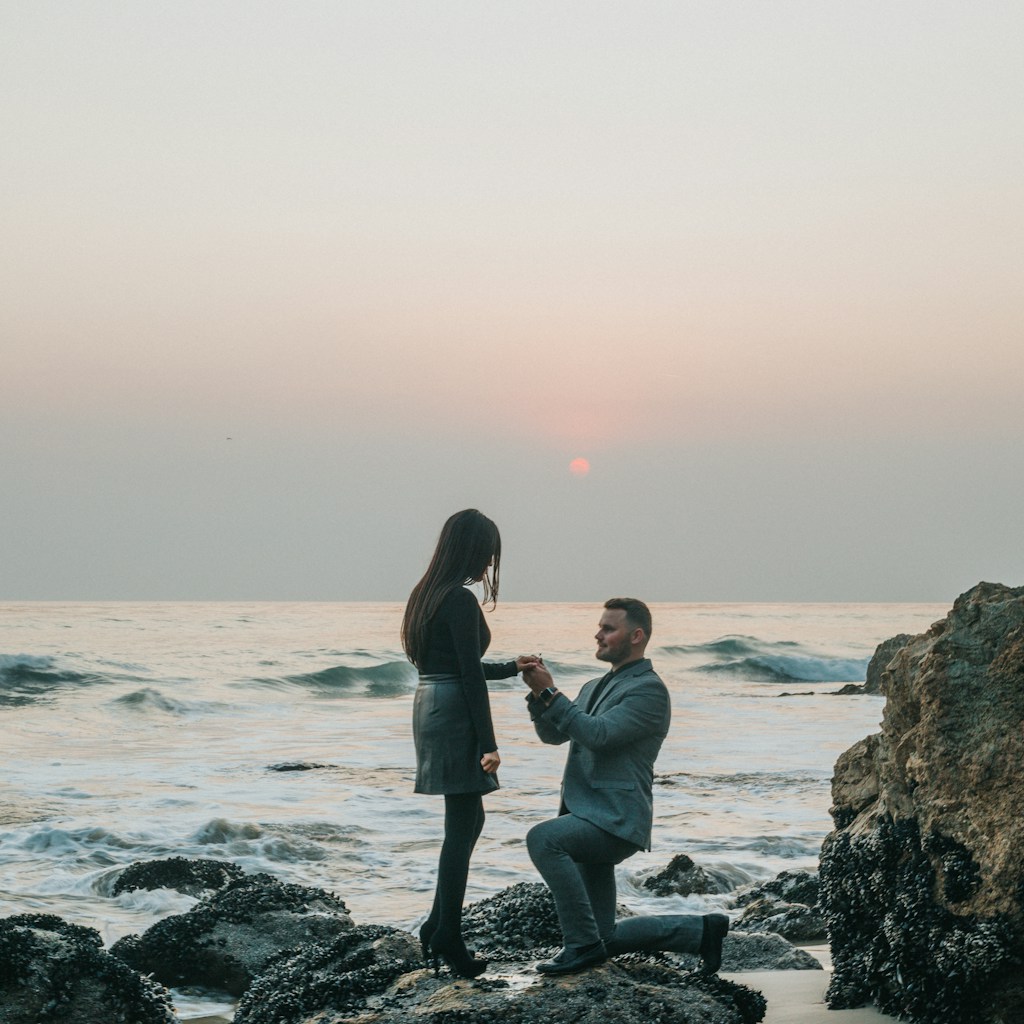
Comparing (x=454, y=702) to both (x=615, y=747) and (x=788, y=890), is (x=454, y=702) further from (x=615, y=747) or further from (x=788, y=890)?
(x=788, y=890)

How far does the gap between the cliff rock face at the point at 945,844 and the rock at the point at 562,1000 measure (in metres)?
0.76

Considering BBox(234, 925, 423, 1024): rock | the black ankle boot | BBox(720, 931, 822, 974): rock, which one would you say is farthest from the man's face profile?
BBox(720, 931, 822, 974): rock

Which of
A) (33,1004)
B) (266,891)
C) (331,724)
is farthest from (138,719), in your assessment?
(33,1004)

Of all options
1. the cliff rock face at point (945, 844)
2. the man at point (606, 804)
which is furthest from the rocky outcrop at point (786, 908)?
the man at point (606, 804)

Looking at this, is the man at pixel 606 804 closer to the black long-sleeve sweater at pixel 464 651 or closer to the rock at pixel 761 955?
the black long-sleeve sweater at pixel 464 651

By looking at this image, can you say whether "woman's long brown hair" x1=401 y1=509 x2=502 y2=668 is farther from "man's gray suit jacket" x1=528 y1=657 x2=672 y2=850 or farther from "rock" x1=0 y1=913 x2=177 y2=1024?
"rock" x1=0 y1=913 x2=177 y2=1024

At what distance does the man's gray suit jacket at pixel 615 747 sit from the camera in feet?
15.4

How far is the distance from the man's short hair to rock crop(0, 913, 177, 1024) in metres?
2.99

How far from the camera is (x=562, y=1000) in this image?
4.33 m

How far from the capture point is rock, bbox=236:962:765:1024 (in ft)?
14.0

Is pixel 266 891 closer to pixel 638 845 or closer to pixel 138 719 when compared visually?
pixel 638 845

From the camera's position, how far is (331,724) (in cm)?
2662

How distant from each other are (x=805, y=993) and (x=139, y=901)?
631cm

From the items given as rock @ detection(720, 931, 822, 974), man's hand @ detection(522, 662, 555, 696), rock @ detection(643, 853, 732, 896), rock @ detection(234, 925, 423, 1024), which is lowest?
rock @ detection(643, 853, 732, 896)
